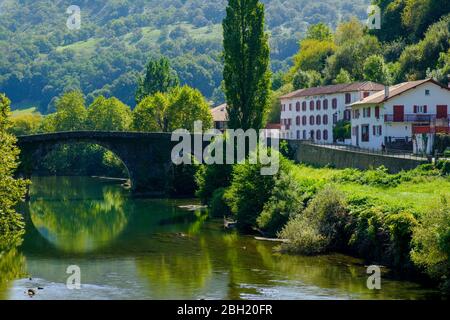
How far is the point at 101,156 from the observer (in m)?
151

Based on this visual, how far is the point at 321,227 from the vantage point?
6081 centimetres

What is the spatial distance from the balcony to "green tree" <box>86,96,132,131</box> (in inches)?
2773

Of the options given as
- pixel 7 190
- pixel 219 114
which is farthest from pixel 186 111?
pixel 7 190

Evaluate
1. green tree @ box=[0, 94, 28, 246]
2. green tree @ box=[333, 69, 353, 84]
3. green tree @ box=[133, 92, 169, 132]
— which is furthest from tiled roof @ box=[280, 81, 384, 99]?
green tree @ box=[0, 94, 28, 246]

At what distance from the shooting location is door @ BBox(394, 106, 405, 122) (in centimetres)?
8956

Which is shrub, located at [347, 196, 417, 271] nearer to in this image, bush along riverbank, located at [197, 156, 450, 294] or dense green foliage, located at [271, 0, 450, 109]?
bush along riverbank, located at [197, 156, 450, 294]

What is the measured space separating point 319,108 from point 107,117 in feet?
171

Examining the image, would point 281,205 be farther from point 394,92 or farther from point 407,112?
point 394,92

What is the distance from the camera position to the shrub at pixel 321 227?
59844mm

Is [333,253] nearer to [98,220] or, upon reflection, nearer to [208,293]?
[208,293]

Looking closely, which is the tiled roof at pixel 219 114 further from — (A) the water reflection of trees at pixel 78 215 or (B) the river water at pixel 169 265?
(B) the river water at pixel 169 265

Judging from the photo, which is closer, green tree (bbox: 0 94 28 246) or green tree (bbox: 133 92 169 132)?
green tree (bbox: 0 94 28 246)

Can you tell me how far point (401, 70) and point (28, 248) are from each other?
214ft
